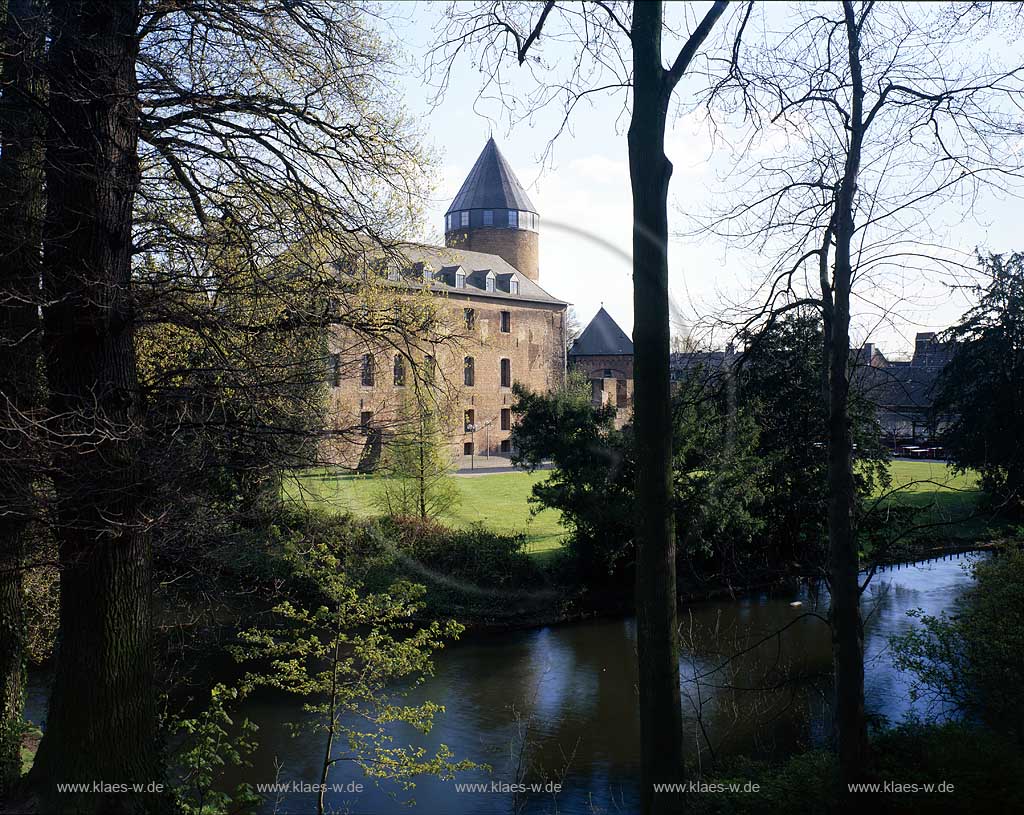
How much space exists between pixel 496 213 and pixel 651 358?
144 feet

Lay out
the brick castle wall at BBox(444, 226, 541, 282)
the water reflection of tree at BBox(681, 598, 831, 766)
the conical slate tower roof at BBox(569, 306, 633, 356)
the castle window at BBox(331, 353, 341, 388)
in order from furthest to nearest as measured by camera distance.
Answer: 1. the brick castle wall at BBox(444, 226, 541, 282)
2. the conical slate tower roof at BBox(569, 306, 633, 356)
3. the water reflection of tree at BBox(681, 598, 831, 766)
4. the castle window at BBox(331, 353, 341, 388)

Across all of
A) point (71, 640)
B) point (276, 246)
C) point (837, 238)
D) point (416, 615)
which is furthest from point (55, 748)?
point (416, 615)

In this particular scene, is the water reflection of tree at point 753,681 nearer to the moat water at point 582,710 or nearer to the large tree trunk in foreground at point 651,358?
the moat water at point 582,710

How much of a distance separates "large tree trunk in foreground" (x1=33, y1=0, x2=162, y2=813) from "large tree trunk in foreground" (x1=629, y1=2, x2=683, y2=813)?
11.8ft

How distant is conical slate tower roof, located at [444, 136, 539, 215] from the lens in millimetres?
48031

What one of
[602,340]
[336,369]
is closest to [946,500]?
[602,340]

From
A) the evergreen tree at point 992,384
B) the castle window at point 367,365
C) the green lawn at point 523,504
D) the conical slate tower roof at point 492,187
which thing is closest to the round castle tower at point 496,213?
the conical slate tower roof at point 492,187

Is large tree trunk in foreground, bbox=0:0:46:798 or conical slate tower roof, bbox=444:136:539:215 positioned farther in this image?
conical slate tower roof, bbox=444:136:539:215

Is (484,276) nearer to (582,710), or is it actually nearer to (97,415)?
(582,710)

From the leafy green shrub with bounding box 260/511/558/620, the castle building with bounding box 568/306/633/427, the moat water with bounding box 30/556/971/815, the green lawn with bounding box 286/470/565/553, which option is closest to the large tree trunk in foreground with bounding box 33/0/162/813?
the moat water with bounding box 30/556/971/815

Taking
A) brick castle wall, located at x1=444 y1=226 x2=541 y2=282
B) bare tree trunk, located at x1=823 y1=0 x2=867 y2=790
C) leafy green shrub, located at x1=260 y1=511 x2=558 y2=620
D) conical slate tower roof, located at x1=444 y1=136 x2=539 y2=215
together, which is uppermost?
conical slate tower roof, located at x1=444 y1=136 x2=539 y2=215

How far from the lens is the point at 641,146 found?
17.9 ft

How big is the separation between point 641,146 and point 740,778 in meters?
6.32

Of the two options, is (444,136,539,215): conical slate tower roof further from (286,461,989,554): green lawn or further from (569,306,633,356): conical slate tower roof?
(286,461,989,554): green lawn
